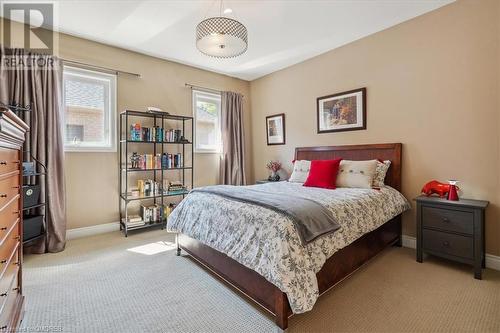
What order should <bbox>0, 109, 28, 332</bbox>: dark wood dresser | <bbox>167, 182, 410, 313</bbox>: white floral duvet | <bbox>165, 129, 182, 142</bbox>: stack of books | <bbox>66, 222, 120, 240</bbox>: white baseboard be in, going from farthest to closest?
<bbox>165, 129, 182, 142</bbox>: stack of books < <bbox>66, 222, 120, 240</bbox>: white baseboard < <bbox>167, 182, 410, 313</bbox>: white floral duvet < <bbox>0, 109, 28, 332</bbox>: dark wood dresser

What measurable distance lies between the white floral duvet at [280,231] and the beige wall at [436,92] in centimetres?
72

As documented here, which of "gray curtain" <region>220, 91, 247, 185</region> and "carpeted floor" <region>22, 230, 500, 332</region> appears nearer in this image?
"carpeted floor" <region>22, 230, 500, 332</region>

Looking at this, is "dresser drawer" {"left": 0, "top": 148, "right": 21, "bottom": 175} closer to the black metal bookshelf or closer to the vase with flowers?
the black metal bookshelf

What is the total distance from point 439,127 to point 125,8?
3.72m

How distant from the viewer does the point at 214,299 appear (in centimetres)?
196

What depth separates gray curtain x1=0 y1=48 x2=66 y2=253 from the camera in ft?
9.26

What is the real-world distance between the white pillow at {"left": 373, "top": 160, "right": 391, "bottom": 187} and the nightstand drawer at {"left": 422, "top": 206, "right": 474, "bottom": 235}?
563 mm

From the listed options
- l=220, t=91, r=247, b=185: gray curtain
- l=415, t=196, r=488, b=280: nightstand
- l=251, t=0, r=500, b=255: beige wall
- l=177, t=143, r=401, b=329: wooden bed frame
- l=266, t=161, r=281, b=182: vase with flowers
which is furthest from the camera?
l=220, t=91, r=247, b=185: gray curtain

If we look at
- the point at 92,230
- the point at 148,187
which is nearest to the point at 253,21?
the point at 148,187

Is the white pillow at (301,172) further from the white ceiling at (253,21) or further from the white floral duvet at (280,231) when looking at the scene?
the white ceiling at (253,21)

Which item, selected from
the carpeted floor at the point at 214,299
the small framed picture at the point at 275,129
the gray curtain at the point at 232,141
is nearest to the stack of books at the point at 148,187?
the carpeted floor at the point at 214,299

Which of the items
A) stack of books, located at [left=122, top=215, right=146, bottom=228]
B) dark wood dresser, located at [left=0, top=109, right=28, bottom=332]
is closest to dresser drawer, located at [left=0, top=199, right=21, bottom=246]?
dark wood dresser, located at [left=0, top=109, right=28, bottom=332]

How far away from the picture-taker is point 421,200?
253 cm

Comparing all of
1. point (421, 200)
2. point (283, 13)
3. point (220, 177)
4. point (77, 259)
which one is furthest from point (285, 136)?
point (77, 259)
